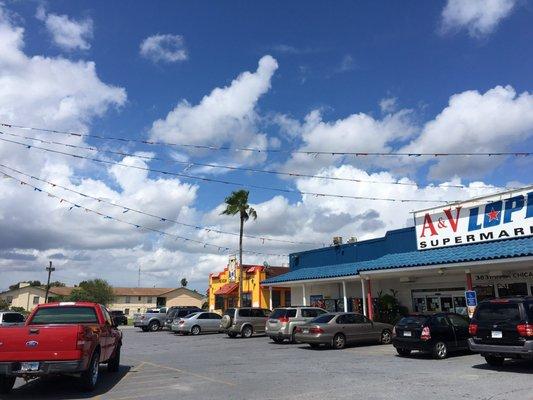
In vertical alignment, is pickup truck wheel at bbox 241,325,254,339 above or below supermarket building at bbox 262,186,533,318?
below

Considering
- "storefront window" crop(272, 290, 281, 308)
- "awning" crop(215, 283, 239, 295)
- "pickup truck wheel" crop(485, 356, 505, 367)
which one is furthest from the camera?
"awning" crop(215, 283, 239, 295)

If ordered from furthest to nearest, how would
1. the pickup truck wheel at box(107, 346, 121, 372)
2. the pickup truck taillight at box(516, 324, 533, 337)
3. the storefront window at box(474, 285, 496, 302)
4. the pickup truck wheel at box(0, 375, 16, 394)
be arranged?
the storefront window at box(474, 285, 496, 302) < the pickup truck wheel at box(107, 346, 121, 372) < the pickup truck taillight at box(516, 324, 533, 337) < the pickup truck wheel at box(0, 375, 16, 394)

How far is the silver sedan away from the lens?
100ft

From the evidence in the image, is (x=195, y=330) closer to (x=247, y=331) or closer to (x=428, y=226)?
(x=247, y=331)

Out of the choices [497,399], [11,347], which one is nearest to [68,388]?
[11,347]

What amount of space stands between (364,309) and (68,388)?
708 inches

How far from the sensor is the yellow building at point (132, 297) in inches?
3396

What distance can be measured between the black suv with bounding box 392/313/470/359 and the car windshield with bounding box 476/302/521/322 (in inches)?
90.8

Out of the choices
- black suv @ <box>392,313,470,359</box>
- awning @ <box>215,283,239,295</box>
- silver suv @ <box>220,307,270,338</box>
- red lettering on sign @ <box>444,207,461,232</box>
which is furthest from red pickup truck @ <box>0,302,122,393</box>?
awning @ <box>215,283,239,295</box>

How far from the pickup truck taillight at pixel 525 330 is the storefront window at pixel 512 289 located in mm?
10200

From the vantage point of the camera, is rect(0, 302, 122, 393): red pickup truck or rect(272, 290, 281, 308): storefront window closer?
rect(0, 302, 122, 393): red pickup truck

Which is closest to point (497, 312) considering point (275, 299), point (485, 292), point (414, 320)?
Answer: point (414, 320)

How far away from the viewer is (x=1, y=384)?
966 cm

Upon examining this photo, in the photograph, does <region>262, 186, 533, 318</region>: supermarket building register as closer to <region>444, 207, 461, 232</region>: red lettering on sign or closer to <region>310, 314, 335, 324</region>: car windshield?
<region>444, 207, 461, 232</region>: red lettering on sign
